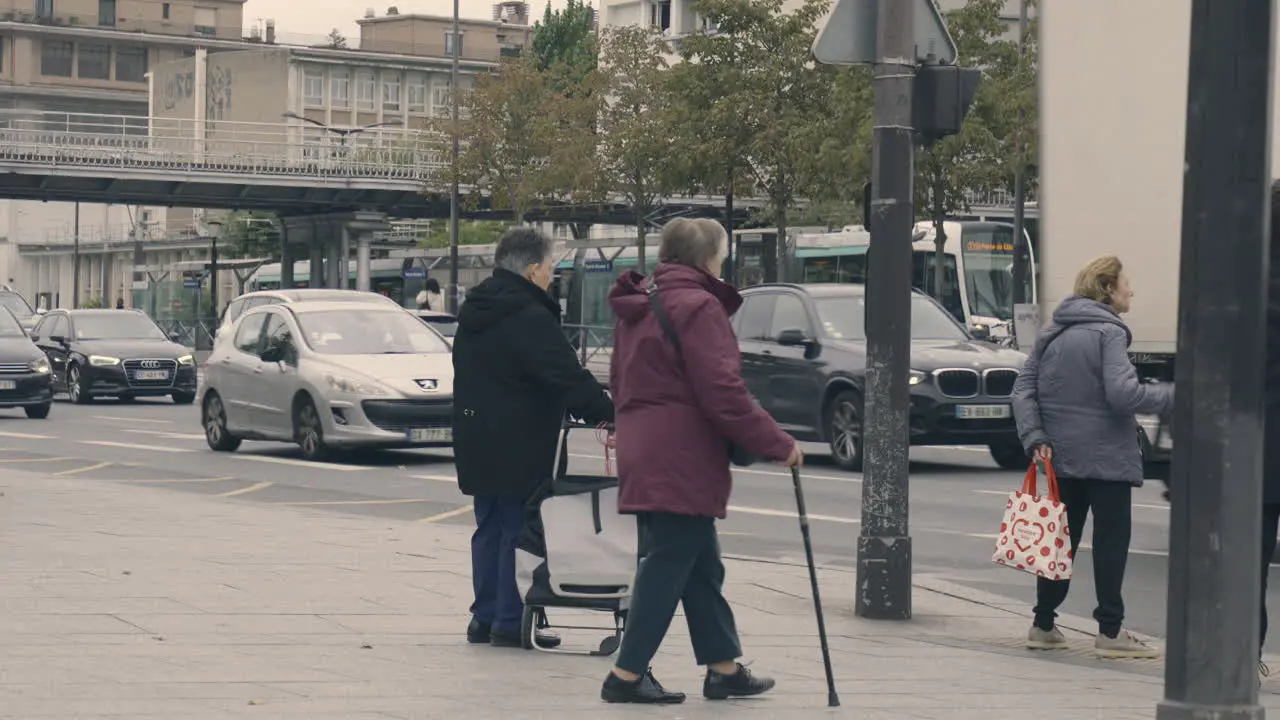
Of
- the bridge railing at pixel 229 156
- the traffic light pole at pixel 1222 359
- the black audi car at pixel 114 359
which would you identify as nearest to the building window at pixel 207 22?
the bridge railing at pixel 229 156

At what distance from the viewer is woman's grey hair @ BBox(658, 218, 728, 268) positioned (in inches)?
276

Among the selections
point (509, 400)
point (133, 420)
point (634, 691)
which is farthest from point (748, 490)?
Result: point (133, 420)

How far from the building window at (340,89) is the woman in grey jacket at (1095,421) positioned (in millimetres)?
113567

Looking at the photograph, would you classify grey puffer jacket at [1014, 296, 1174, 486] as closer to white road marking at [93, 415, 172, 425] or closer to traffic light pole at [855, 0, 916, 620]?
traffic light pole at [855, 0, 916, 620]

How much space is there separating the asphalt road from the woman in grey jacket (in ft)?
3.74

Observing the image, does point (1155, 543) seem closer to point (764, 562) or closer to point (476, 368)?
point (764, 562)

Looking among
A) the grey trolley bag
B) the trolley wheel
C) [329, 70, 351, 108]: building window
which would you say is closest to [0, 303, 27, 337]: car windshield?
the trolley wheel

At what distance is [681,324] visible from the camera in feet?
22.4

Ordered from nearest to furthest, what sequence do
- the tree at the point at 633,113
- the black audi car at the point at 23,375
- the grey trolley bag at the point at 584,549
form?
the grey trolley bag at the point at 584,549 → the black audi car at the point at 23,375 → the tree at the point at 633,113

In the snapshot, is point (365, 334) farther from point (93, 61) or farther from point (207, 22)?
point (207, 22)

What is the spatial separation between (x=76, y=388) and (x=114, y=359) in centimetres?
92

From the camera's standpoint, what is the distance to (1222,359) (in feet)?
17.7

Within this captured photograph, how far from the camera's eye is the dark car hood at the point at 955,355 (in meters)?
19.0

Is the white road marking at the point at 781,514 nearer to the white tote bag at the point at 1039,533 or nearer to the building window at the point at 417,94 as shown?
the white tote bag at the point at 1039,533
